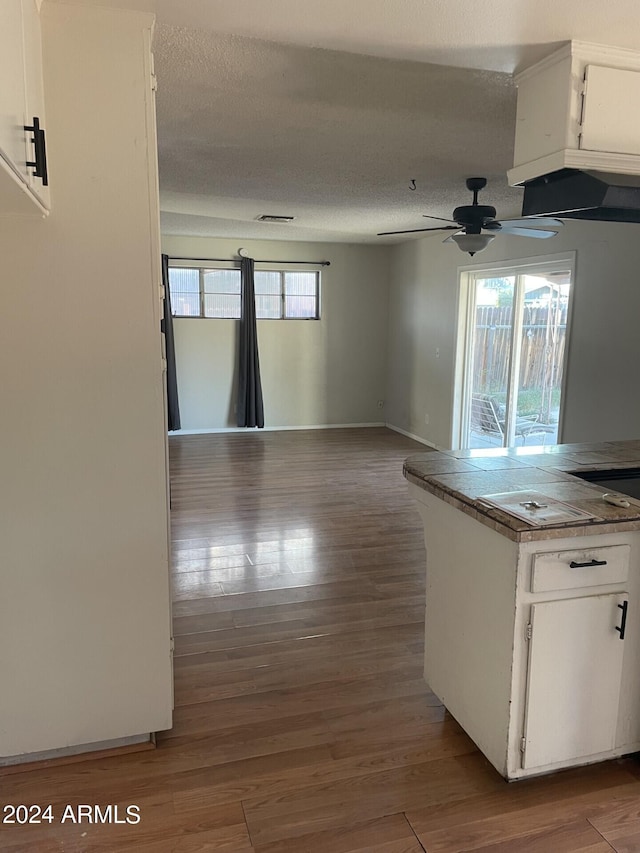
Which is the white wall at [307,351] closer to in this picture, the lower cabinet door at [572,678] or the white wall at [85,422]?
the white wall at [85,422]

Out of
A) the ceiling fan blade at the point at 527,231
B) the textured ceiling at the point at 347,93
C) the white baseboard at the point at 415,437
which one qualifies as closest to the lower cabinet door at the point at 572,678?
the textured ceiling at the point at 347,93

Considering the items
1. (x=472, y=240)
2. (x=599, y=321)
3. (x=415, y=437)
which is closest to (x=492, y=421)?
(x=415, y=437)

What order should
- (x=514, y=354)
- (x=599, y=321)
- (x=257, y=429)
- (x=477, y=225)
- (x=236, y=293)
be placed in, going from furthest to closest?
(x=257, y=429), (x=236, y=293), (x=514, y=354), (x=599, y=321), (x=477, y=225)

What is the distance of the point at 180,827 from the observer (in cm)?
174

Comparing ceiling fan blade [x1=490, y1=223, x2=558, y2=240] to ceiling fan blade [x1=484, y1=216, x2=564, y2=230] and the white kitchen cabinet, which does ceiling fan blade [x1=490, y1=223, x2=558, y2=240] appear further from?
the white kitchen cabinet

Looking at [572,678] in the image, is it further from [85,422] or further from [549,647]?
[85,422]

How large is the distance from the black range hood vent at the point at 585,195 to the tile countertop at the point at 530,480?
0.94m

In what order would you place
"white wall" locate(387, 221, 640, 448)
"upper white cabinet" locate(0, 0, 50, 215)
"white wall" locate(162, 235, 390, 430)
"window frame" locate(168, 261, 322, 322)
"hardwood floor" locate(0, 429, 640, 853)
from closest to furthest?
"upper white cabinet" locate(0, 0, 50, 215), "hardwood floor" locate(0, 429, 640, 853), "white wall" locate(387, 221, 640, 448), "window frame" locate(168, 261, 322, 322), "white wall" locate(162, 235, 390, 430)

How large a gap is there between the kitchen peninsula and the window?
608 centimetres

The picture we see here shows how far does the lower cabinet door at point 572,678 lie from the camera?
1808 millimetres

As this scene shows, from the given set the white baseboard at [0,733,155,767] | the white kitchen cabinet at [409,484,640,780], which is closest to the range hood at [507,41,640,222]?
the white kitchen cabinet at [409,484,640,780]

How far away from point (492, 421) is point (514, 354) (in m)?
0.78

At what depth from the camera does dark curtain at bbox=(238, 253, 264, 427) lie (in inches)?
298

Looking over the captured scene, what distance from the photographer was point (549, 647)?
181 centimetres
